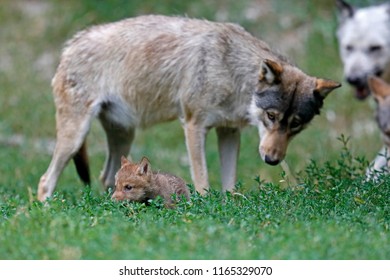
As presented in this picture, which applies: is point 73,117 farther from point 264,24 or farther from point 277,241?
point 264,24

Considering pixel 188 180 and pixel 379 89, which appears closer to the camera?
pixel 379 89

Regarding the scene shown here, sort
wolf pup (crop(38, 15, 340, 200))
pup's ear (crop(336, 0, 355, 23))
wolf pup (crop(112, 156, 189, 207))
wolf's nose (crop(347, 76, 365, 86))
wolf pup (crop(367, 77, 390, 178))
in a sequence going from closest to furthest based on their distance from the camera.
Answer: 1. wolf pup (crop(112, 156, 189, 207))
2. wolf pup (crop(38, 15, 340, 200))
3. wolf pup (crop(367, 77, 390, 178))
4. wolf's nose (crop(347, 76, 365, 86))
5. pup's ear (crop(336, 0, 355, 23))

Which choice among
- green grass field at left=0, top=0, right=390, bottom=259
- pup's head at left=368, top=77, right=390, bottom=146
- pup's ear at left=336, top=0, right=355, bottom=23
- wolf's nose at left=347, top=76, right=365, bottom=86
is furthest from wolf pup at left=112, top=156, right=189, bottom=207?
pup's ear at left=336, top=0, right=355, bottom=23

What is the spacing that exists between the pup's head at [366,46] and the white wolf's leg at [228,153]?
4201mm

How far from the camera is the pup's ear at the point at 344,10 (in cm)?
1369

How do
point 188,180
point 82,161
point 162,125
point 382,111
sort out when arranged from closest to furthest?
1. point 82,161
2. point 382,111
3. point 188,180
4. point 162,125

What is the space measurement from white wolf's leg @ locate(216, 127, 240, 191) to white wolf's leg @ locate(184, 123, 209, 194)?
0.42 m

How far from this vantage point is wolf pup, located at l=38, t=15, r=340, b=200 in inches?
365

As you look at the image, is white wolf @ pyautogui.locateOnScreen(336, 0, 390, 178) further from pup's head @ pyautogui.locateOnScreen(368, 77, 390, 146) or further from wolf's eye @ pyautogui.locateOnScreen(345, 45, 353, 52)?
pup's head @ pyautogui.locateOnScreen(368, 77, 390, 146)

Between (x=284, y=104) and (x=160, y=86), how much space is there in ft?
5.27

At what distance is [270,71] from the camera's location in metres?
8.72

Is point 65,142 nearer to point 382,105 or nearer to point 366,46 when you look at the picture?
point 382,105

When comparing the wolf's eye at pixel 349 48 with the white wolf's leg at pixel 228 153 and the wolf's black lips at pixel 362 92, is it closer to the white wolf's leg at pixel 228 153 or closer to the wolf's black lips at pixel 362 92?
the wolf's black lips at pixel 362 92

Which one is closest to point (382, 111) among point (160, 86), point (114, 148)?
point (160, 86)
